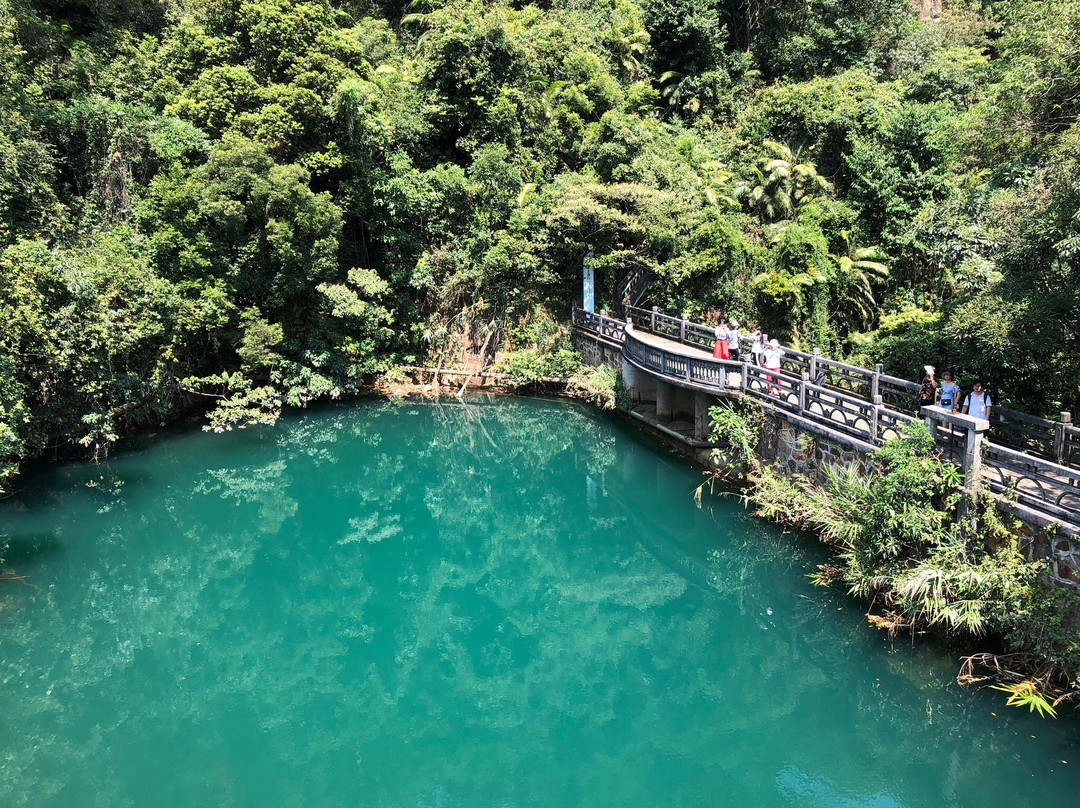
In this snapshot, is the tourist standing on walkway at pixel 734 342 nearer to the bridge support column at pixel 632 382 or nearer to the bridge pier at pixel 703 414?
the bridge pier at pixel 703 414

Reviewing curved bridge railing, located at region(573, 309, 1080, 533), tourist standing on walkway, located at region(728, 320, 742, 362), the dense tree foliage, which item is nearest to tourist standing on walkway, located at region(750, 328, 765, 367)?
tourist standing on walkway, located at region(728, 320, 742, 362)

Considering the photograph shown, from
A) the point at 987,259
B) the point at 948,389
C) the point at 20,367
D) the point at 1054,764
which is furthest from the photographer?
the point at 987,259

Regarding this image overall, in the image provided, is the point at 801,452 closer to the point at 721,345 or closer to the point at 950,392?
the point at 950,392

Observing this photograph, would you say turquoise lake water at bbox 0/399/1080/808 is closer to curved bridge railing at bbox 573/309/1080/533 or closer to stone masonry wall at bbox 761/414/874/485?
stone masonry wall at bbox 761/414/874/485

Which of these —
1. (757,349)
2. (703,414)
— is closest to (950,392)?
(757,349)

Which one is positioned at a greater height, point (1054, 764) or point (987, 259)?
point (987, 259)

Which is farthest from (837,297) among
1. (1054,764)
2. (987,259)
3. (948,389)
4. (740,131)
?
(1054,764)

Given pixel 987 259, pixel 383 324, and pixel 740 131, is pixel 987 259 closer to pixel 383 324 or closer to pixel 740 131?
pixel 740 131
